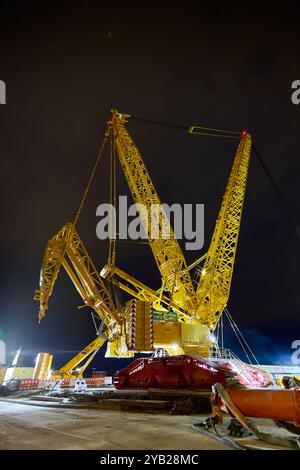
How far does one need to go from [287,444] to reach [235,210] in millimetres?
22706

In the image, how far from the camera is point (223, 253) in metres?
25.3

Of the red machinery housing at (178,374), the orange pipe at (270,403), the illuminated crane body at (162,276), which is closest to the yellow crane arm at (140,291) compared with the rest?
the illuminated crane body at (162,276)

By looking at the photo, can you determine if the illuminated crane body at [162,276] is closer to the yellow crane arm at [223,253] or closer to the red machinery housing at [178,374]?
the yellow crane arm at [223,253]

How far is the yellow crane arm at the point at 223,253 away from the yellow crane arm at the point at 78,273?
22.2 ft

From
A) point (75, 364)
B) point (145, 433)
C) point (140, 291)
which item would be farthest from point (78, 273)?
point (145, 433)

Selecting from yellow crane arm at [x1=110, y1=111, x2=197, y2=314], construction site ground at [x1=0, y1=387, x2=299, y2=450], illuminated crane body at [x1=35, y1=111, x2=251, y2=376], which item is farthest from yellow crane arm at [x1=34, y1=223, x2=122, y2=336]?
construction site ground at [x1=0, y1=387, x2=299, y2=450]

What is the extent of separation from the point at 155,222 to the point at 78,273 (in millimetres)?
7396

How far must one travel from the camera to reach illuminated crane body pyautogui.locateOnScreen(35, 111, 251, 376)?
20219 mm

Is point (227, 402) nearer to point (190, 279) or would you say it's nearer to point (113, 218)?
point (190, 279)

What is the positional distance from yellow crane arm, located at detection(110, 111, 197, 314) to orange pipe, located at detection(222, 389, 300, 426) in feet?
56.4

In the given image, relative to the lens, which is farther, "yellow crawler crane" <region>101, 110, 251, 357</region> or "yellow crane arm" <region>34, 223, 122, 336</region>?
"yellow crawler crane" <region>101, 110, 251, 357</region>

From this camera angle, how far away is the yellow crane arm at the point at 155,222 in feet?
77.6

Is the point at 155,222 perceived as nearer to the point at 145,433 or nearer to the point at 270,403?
the point at 145,433

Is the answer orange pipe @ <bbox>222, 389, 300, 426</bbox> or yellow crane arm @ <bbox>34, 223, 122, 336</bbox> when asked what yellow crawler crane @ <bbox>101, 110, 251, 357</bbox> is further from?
orange pipe @ <bbox>222, 389, 300, 426</bbox>
